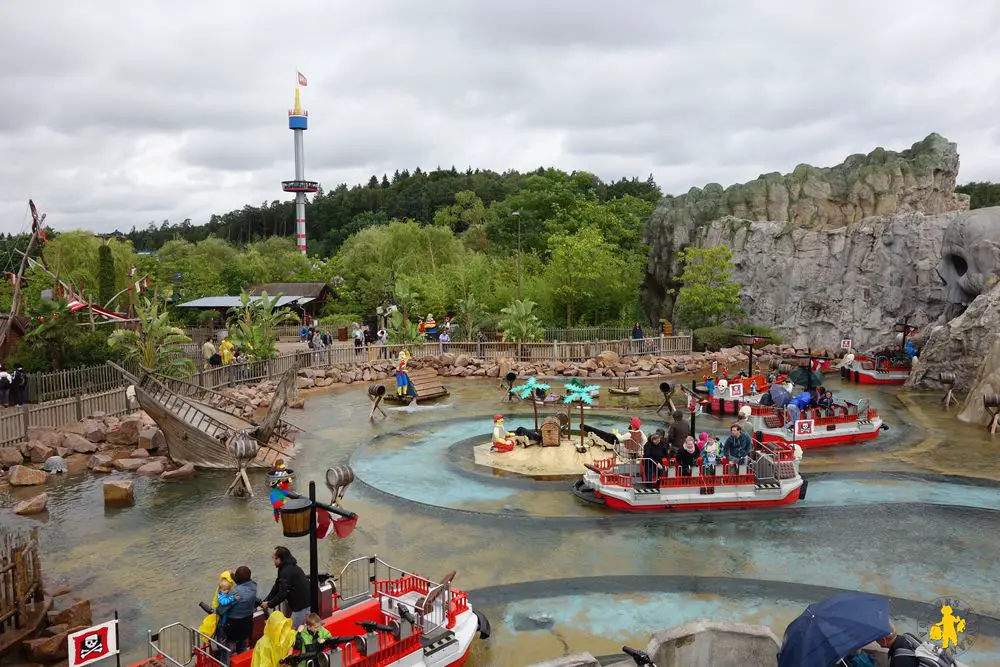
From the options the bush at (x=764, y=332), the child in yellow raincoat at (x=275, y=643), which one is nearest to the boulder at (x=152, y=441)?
the child in yellow raincoat at (x=275, y=643)

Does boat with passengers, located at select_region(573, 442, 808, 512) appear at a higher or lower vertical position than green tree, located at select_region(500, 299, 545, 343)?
lower

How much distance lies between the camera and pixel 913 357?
29.3 metres

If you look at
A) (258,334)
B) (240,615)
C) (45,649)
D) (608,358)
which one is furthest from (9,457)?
(608,358)

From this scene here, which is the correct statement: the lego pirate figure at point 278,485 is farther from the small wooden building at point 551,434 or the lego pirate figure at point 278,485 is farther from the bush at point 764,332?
the bush at point 764,332

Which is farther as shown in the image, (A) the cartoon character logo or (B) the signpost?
(B) the signpost

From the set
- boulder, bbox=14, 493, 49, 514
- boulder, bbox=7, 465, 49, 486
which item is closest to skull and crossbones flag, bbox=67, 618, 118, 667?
boulder, bbox=14, 493, 49, 514

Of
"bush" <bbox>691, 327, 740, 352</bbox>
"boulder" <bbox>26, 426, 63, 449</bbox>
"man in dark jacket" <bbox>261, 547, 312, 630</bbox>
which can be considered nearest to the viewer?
"man in dark jacket" <bbox>261, 547, 312, 630</bbox>

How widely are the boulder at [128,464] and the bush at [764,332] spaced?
97.4 feet

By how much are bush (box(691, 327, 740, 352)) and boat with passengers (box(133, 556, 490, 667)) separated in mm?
29326

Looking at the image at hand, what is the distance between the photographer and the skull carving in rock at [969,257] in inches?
1147

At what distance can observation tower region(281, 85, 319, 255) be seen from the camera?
98.3 metres

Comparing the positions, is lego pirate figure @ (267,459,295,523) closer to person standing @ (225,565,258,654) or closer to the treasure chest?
person standing @ (225,565,258,654)

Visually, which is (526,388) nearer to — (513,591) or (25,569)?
(513,591)

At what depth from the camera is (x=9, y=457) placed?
17703 mm
